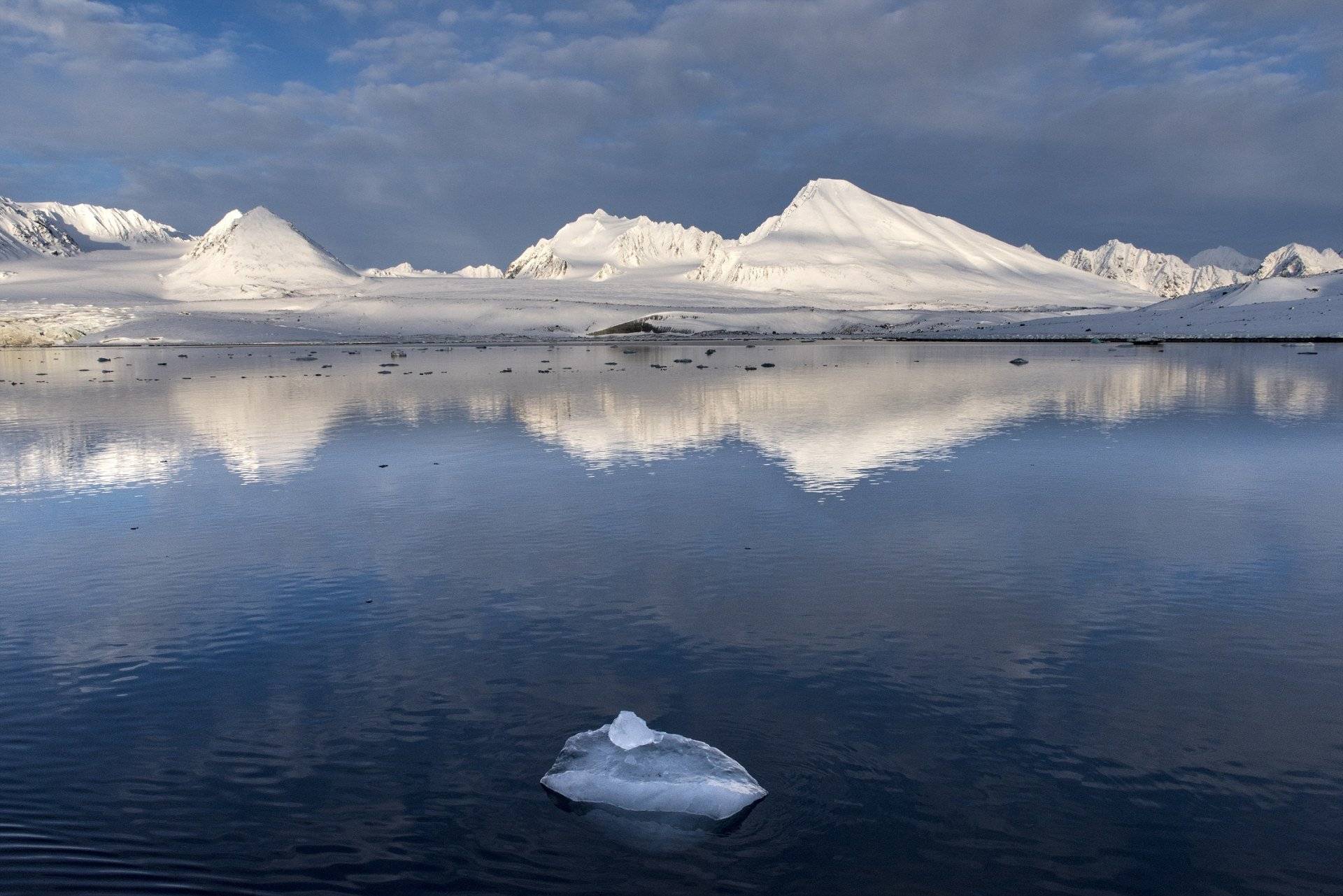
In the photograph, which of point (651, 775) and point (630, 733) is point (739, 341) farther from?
point (651, 775)

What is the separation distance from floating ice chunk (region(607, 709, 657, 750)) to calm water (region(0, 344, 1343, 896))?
598 millimetres

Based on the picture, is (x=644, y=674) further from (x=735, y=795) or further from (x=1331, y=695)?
(x=1331, y=695)

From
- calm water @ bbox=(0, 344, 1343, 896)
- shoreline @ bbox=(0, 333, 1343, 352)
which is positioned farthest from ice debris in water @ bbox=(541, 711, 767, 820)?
shoreline @ bbox=(0, 333, 1343, 352)

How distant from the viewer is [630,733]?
6703 millimetres

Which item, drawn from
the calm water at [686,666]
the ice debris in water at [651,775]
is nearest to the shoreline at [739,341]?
the calm water at [686,666]

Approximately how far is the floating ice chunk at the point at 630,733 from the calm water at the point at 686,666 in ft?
1.96

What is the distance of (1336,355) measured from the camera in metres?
58.2

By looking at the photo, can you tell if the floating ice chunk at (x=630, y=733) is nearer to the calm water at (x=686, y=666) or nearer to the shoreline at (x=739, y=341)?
the calm water at (x=686, y=666)

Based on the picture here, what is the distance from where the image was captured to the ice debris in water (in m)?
6.37

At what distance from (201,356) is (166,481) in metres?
68.1

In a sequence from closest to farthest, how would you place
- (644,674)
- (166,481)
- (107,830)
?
(107,830) < (644,674) < (166,481)

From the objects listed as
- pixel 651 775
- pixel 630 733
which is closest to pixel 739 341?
pixel 630 733

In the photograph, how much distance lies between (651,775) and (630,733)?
0.32m

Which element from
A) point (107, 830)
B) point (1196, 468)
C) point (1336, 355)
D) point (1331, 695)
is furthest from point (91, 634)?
point (1336, 355)
